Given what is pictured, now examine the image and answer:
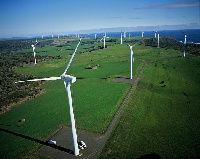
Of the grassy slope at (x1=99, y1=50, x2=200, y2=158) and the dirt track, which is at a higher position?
the grassy slope at (x1=99, y1=50, x2=200, y2=158)

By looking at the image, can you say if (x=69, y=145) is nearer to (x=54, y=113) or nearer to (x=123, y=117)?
(x=54, y=113)

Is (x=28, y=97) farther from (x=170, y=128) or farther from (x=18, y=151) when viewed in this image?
(x=170, y=128)

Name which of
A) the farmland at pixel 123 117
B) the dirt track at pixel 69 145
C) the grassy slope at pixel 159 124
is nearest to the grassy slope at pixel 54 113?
the farmland at pixel 123 117

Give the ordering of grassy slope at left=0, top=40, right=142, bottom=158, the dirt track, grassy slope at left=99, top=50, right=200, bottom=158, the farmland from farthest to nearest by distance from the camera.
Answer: grassy slope at left=0, top=40, right=142, bottom=158 → the farmland → grassy slope at left=99, top=50, right=200, bottom=158 → the dirt track

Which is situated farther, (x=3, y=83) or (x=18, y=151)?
(x=3, y=83)

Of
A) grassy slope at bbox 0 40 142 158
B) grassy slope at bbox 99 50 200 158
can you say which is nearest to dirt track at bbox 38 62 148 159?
grassy slope at bbox 99 50 200 158

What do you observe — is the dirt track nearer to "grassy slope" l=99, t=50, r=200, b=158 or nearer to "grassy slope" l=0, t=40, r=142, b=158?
"grassy slope" l=99, t=50, r=200, b=158

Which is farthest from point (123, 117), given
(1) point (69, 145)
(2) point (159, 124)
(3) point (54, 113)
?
(3) point (54, 113)

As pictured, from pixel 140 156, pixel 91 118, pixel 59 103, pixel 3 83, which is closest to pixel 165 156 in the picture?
pixel 140 156
